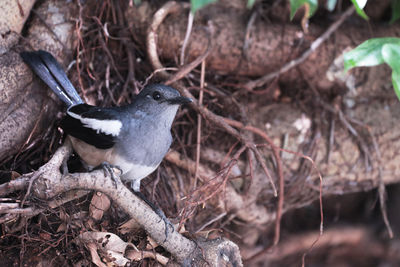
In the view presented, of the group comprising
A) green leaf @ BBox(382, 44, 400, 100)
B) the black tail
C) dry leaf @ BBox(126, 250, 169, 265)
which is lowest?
dry leaf @ BBox(126, 250, 169, 265)

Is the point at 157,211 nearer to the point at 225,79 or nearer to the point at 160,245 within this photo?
the point at 160,245

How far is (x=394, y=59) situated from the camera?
7.95 ft

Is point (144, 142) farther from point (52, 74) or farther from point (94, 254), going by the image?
point (52, 74)

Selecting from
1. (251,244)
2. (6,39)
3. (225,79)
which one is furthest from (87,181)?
(251,244)

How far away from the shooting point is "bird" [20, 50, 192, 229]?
98.5 inches

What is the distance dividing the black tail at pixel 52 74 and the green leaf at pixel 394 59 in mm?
1800

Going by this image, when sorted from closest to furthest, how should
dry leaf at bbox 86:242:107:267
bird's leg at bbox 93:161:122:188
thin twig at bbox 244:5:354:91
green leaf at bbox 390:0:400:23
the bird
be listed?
bird's leg at bbox 93:161:122:188 < dry leaf at bbox 86:242:107:267 < the bird < thin twig at bbox 244:5:354:91 < green leaf at bbox 390:0:400:23

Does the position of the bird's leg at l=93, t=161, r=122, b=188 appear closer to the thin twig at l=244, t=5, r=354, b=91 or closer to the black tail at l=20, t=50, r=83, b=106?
the black tail at l=20, t=50, r=83, b=106

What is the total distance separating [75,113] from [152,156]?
1.68 ft

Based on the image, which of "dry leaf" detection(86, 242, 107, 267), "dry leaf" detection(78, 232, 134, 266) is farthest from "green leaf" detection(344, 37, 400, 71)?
"dry leaf" detection(86, 242, 107, 267)

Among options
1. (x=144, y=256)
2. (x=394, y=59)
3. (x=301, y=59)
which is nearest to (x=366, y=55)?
(x=394, y=59)

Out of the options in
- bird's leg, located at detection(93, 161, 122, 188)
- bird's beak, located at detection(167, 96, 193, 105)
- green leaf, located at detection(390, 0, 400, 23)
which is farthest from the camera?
green leaf, located at detection(390, 0, 400, 23)

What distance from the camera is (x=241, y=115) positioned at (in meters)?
3.45

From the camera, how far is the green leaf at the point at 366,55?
8.07 feet
